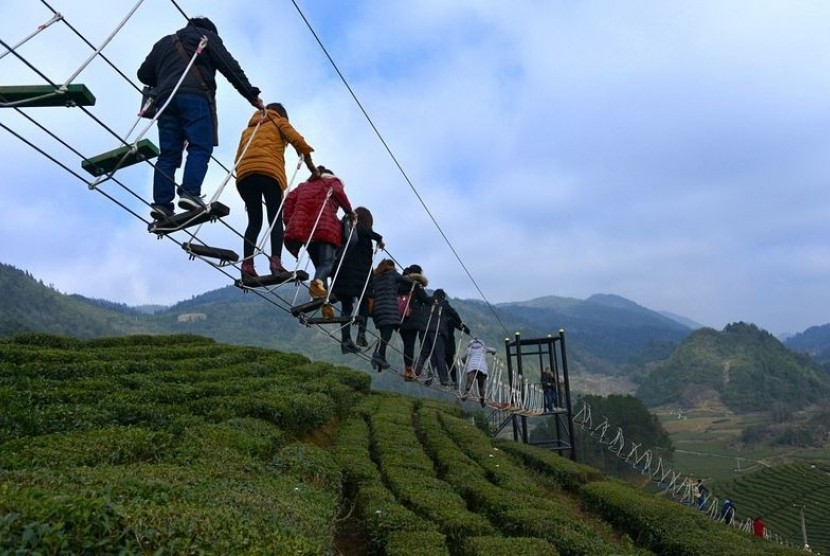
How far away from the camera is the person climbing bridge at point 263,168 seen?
5.13 metres

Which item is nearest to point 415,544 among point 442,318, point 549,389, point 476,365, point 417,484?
point 417,484

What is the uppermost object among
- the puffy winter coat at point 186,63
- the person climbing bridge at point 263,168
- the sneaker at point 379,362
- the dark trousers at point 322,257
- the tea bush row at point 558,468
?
the puffy winter coat at point 186,63

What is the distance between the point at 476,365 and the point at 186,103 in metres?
9.44

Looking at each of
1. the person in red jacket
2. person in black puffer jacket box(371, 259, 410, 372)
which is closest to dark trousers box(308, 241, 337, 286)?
the person in red jacket

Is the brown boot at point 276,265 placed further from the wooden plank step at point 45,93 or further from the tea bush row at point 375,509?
the tea bush row at point 375,509

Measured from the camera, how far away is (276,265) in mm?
5367

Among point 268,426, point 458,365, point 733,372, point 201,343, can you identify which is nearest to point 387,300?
point 268,426

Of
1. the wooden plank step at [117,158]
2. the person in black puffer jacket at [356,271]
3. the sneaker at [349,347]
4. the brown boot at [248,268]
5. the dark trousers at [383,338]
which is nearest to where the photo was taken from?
the wooden plank step at [117,158]

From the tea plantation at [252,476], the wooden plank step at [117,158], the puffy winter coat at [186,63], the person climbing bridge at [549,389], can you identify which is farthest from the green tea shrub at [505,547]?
the person climbing bridge at [549,389]

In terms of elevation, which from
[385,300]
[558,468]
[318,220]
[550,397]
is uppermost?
[318,220]

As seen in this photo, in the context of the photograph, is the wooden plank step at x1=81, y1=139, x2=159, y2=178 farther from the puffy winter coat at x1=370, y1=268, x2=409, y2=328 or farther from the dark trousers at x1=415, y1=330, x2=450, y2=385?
the dark trousers at x1=415, y1=330, x2=450, y2=385

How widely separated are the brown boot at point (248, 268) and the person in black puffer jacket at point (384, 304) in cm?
350

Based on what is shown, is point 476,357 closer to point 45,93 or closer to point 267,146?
point 267,146

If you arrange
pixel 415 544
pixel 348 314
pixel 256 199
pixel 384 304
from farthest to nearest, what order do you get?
1. pixel 384 304
2. pixel 348 314
3. pixel 415 544
4. pixel 256 199
